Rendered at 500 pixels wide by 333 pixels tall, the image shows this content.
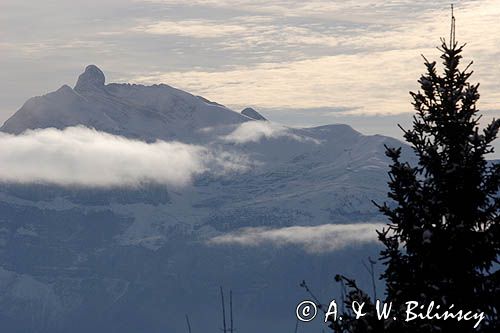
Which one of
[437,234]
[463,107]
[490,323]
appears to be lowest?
Result: [490,323]

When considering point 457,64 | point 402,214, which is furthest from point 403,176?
point 457,64

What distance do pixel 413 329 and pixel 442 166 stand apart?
3222 millimetres

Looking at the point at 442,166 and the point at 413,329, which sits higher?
the point at 442,166

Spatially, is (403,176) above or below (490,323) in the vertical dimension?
above

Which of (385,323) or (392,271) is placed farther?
(392,271)

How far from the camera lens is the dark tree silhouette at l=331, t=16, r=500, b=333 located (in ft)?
66.8

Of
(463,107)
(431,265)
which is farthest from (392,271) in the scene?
(463,107)

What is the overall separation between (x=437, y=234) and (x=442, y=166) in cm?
130

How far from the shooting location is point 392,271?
2109 centimetres

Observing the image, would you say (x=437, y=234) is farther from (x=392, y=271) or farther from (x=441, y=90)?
(x=441, y=90)

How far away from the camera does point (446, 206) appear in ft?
68.7

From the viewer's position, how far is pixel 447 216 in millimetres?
20812

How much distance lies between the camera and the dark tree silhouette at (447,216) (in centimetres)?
2036

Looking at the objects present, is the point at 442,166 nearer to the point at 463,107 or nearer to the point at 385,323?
the point at 463,107
